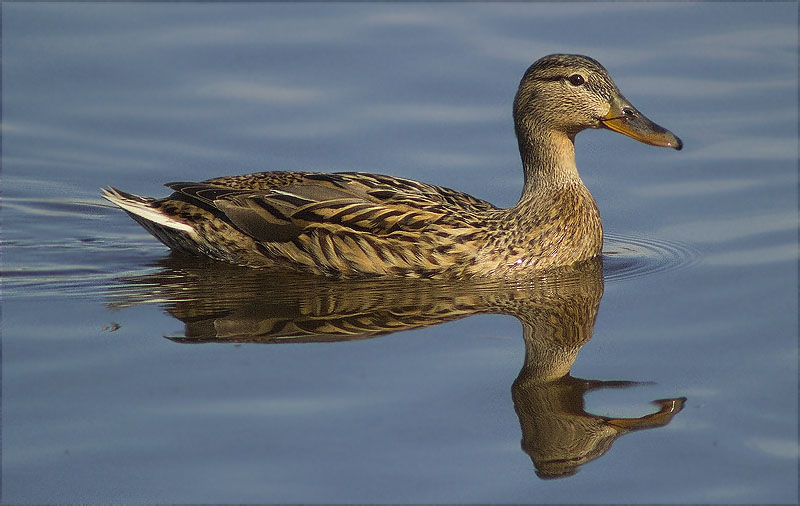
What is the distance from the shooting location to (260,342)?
938cm

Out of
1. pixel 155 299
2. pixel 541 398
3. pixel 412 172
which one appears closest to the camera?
pixel 541 398

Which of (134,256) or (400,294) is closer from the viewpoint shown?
(400,294)

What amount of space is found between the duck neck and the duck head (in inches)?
2.3

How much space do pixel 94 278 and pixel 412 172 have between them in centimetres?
349

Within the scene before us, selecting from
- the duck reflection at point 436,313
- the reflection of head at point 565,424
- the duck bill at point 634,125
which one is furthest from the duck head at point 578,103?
the reflection of head at point 565,424

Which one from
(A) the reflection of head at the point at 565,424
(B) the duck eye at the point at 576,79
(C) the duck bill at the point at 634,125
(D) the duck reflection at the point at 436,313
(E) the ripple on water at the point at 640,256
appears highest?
(B) the duck eye at the point at 576,79

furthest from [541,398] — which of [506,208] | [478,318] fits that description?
[506,208]

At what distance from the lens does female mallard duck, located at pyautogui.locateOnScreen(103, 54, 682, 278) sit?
10969 millimetres

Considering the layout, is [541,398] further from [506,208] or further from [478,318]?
[506,208]

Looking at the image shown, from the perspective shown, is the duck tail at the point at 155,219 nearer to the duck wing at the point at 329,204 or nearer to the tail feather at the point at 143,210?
the tail feather at the point at 143,210

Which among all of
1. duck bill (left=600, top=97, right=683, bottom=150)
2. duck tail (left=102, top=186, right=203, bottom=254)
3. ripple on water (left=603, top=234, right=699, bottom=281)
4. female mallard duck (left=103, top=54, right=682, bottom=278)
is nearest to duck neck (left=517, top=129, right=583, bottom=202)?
female mallard duck (left=103, top=54, right=682, bottom=278)

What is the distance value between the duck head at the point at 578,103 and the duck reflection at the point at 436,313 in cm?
119

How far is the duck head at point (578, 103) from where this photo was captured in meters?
11.3

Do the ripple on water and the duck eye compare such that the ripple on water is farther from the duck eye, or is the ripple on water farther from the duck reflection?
the duck eye
